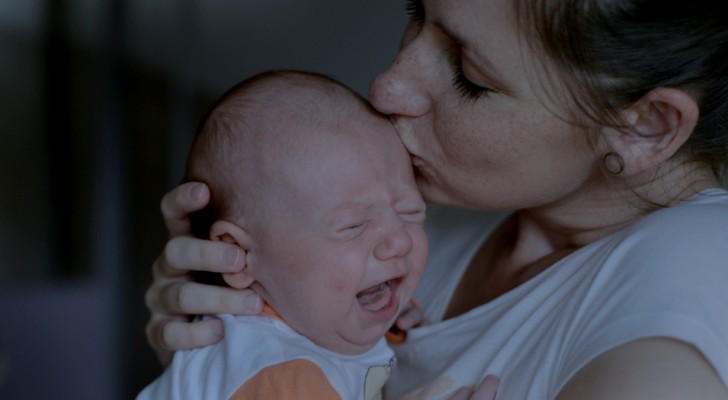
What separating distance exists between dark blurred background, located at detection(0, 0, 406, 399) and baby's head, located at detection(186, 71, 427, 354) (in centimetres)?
151

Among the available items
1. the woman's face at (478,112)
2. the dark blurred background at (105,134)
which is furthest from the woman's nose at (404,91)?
the dark blurred background at (105,134)

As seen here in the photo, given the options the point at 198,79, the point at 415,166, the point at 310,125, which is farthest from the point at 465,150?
the point at 198,79

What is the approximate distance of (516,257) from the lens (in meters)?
1.39

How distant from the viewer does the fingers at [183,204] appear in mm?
1215

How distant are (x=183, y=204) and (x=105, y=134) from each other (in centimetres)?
145

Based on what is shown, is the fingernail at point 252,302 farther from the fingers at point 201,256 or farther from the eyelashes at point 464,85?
the eyelashes at point 464,85

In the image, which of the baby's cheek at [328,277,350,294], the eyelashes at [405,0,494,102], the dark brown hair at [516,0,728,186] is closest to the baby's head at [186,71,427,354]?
the baby's cheek at [328,277,350,294]

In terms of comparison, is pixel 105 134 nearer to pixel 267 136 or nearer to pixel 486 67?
pixel 267 136

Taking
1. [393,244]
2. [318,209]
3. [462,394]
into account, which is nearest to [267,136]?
[318,209]

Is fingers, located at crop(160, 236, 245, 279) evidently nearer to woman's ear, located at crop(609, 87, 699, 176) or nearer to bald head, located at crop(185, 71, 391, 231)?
bald head, located at crop(185, 71, 391, 231)

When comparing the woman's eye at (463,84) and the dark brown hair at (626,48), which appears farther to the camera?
the woman's eye at (463,84)

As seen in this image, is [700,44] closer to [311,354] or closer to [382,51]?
[311,354]

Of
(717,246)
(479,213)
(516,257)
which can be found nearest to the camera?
(717,246)

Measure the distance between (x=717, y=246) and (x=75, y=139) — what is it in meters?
2.07
